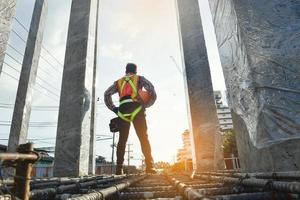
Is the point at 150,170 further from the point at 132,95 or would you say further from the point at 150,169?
the point at 132,95

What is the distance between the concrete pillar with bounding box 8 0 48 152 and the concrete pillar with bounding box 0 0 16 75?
5.46 meters

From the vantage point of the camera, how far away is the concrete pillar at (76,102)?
4.43 meters

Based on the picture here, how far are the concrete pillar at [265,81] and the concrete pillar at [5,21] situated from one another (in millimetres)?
2236

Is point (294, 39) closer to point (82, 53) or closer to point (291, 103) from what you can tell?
point (291, 103)

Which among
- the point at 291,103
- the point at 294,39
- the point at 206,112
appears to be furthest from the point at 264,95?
the point at 206,112

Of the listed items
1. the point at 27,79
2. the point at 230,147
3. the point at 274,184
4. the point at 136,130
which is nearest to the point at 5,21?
the point at 274,184

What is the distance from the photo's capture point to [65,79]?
5.05 m

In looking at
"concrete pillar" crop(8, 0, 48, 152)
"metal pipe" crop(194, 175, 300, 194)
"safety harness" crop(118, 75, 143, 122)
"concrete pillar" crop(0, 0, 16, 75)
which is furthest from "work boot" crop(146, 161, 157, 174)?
"concrete pillar" crop(8, 0, 48, 152)

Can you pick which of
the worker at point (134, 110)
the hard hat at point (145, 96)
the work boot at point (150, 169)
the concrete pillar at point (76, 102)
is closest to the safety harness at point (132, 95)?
the worker at point (134, 110)

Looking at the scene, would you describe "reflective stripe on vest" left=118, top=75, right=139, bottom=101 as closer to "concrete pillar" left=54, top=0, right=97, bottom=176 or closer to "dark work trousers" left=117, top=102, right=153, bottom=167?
"dark work trousers" left=117, top=102, right=153, bottom=167

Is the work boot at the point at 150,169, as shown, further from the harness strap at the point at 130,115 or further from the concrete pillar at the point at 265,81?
the concrete pillar at the point at 265,81

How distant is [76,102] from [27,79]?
147 inches

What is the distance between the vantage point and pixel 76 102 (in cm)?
473

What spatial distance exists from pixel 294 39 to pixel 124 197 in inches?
76.5
